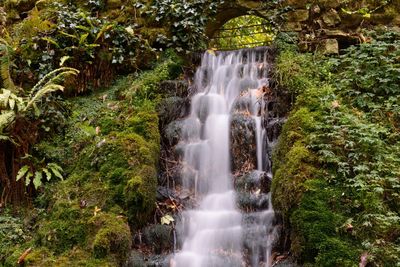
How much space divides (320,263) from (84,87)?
5859 millimetres

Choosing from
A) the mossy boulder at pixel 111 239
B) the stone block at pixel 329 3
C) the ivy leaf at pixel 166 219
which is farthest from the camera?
the stone block at pixel 329 3

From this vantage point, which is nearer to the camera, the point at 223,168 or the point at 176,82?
the point at 223,168

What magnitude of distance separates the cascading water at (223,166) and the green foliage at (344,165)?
56 centimetres

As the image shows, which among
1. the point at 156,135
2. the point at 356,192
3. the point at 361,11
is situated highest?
the point at 361,11

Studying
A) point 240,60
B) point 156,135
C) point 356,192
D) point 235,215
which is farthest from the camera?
point 240,60

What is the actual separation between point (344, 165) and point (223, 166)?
212 cm

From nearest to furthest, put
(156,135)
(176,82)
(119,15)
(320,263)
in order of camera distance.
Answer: (320,263) < (156,135) < (176,82) < (119,15)

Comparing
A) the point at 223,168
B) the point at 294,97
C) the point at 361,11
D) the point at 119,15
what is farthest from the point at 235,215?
the point at 119,15

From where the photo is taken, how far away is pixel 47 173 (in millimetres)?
6145

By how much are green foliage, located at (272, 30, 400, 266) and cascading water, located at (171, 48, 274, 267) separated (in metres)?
0.56

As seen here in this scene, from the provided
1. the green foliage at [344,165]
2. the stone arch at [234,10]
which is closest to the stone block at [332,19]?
the stone arch at [234,10]

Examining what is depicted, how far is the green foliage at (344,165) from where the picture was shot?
15.0 feet

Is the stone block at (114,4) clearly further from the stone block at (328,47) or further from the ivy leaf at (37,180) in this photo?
the ivy leaf at (37,180)

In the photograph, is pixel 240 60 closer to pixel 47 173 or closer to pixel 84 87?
pixel 84 87
